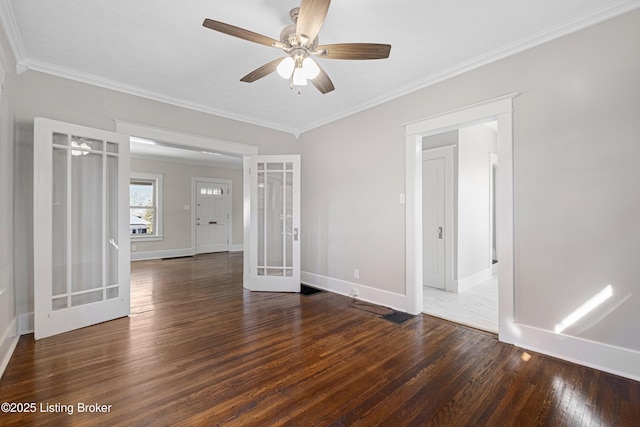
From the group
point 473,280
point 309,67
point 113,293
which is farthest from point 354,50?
point 473,280

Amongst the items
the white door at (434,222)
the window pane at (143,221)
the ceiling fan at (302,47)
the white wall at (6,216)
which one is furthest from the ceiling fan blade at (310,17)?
the window pane at (143,221)

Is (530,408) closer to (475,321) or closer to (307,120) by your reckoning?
(475,321)

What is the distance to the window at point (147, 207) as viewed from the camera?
7.45 metres

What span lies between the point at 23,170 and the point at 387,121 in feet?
13.1

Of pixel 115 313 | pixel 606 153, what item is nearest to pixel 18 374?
pixel 115 313

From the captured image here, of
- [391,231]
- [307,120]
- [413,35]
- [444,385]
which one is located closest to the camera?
[444,385]

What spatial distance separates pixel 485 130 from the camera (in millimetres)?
5117

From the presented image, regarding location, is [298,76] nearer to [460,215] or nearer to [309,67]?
→ [309,67]

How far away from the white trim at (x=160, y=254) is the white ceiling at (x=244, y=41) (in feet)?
17.1

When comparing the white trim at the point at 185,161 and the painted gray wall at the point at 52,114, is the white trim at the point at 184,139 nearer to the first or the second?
the painted gray wall at the point at 52,114

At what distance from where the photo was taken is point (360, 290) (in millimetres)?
4008

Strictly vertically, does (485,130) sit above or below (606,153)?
above

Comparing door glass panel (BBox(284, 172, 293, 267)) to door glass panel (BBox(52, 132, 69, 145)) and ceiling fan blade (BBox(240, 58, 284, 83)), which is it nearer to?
ceiling fan blade (BBox(240, 58, 284, 83))

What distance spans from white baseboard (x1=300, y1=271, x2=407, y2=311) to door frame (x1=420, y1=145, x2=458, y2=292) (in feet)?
4.62
